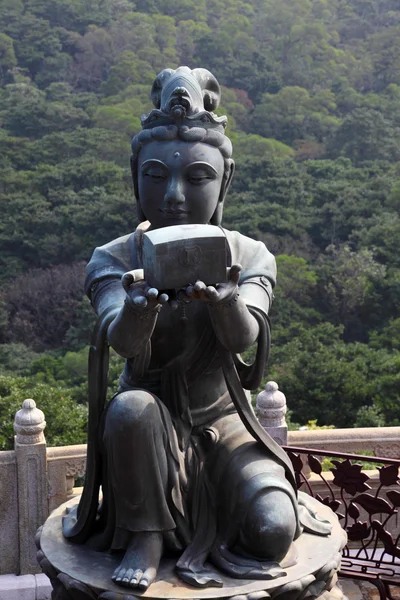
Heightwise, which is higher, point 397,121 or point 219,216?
point 219,216

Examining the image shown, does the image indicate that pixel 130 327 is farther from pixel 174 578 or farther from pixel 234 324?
pixel 174 578

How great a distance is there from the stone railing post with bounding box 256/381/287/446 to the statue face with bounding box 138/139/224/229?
240 cm

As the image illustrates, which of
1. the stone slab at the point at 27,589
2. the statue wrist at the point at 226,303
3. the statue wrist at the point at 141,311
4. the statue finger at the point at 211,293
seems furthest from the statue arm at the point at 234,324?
the stone slab at the point at 27,589

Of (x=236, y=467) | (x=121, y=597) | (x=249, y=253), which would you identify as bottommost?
(x=121, y=597)

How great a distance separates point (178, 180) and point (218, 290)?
23.1 inches

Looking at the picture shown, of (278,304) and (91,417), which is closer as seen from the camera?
(91,417)

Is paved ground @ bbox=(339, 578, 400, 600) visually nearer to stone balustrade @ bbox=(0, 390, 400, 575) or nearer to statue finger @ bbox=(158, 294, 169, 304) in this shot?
stone balustrade @ bbox=(0, 390, 400, 575)

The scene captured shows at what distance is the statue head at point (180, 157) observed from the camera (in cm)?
443

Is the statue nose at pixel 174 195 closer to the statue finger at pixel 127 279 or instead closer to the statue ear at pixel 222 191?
the statue ear at pixel 222 191

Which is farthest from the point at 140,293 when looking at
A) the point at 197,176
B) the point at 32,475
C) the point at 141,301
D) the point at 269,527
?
the point at 32,475

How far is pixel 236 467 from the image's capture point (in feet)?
14.6

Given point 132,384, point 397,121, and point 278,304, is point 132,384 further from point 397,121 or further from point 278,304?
point 397,121

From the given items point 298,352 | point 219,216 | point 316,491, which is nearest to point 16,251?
point 298,352

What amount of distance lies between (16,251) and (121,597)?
2414 cm
